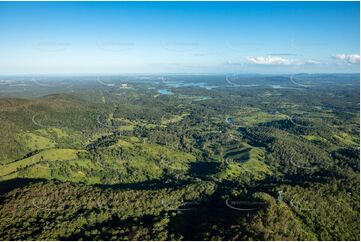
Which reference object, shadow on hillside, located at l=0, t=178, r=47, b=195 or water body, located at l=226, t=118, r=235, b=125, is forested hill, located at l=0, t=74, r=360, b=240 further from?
water body, located at l=226, t=118, r=235, b=125

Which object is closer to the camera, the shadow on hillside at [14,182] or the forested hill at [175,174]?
the forested hill at [175,174]

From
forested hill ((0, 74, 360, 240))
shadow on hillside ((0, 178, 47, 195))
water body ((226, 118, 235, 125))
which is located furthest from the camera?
water body ((226, 118, 235, 125))

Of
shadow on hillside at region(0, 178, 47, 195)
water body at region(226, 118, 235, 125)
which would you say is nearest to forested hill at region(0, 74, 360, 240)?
shadow on hillside at region(0, 178, 47, 195)

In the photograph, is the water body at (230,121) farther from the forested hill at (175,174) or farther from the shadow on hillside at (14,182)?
the shadow on hillside at (14,182)

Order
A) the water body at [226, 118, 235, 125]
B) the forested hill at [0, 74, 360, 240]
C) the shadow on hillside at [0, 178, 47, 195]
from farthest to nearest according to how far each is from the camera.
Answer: the water body at [226, 118, 235, 125], the shadow on hillside at [0, 178, 47, 195], the forested hill at [0, 74, 360, 240]

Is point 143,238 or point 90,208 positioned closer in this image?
point 143,238

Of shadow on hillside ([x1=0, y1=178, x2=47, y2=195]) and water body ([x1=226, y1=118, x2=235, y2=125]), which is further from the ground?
shadow on hillside ([x1=0, y1=178, x2=47, y2=195])

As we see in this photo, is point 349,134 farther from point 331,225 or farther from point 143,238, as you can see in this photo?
point 143,238

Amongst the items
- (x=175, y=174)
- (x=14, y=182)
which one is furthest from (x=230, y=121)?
(x=14, y=182)

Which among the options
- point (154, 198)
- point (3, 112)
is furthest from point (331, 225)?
point (3, 112)

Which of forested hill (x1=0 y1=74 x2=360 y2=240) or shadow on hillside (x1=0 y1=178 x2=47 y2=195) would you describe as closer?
forested hill (x1=0 y1=74 x2=360 y2=240)

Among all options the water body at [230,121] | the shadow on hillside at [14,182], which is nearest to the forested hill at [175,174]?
the shadow on hillside at [14,182]
